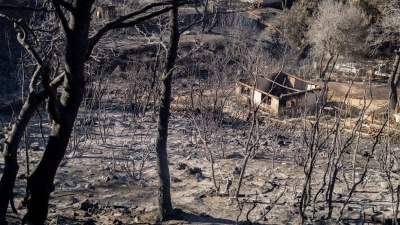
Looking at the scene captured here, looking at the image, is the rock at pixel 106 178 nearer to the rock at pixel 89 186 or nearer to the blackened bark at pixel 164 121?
the rock at pixel 89 186

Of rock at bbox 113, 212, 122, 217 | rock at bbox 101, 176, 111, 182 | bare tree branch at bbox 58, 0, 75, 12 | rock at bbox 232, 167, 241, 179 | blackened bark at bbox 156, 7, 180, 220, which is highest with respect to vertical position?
bare tree branch at bbox 58, 0, 75, 12

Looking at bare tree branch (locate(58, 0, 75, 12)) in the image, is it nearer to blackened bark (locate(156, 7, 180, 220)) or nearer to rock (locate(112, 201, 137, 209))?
blackened bark (locate(156, 7, 180, 220))

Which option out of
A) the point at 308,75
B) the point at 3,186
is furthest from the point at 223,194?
the point at 308,75

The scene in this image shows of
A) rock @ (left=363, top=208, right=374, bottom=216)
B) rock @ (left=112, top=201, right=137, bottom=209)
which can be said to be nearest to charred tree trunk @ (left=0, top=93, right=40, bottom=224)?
rock @ (left=112, top=201, right=137, bottom=209)

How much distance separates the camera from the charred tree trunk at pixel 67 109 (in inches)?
128

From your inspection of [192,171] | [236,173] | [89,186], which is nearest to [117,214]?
[89,186]

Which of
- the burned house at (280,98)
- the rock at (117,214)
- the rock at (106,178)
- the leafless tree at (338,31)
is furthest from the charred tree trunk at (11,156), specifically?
the leafless tree at (338,31)

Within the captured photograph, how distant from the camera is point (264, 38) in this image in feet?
87.7

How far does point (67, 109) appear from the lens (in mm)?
3299

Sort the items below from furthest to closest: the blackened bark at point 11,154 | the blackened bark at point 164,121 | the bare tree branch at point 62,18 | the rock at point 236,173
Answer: the rock at point 236,173 < the blackened bark at point 164,121 < the blackened bark at point 11,154 < the bare tree branch at point 62,18

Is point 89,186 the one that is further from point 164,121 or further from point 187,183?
point 164,121

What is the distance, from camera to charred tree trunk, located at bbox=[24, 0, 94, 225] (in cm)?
325

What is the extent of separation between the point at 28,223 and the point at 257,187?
12.6ft

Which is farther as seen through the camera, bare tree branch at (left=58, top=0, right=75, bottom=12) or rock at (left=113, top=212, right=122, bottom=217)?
rock at (left=113, top=212, right=122, bottom=217)
